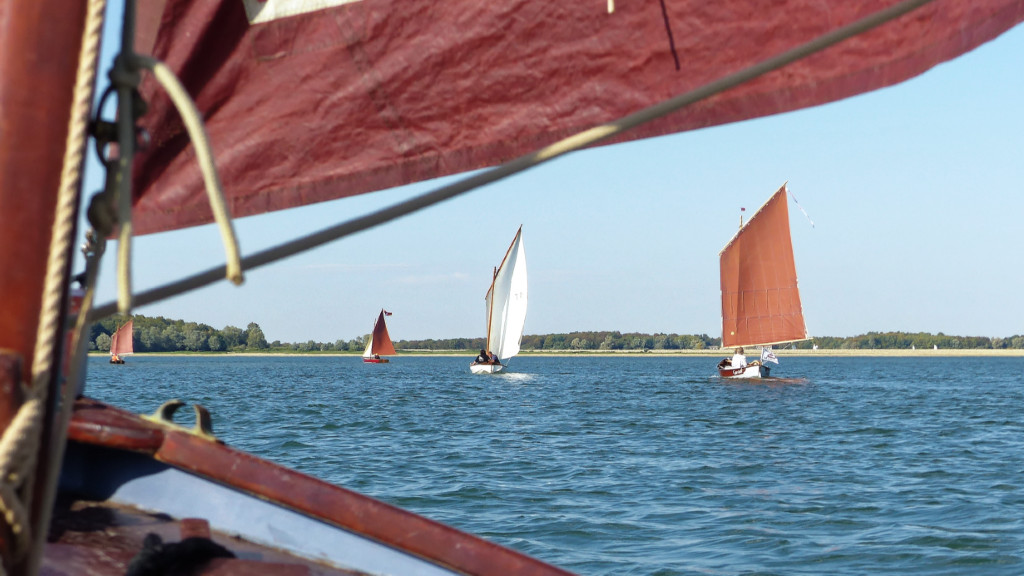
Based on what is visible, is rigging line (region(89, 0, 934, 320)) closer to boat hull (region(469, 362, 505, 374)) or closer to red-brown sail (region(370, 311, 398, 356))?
boat hull (region(469, 362, 505, 374))

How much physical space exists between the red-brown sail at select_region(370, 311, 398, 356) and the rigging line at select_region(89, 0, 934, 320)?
9669 cm

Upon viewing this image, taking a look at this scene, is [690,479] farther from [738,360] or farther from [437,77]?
[738,360]

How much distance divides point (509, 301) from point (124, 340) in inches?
1996

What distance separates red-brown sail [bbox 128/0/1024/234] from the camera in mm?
2117

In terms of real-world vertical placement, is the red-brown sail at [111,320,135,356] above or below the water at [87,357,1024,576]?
above

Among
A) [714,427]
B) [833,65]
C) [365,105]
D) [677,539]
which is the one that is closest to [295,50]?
[365,105]

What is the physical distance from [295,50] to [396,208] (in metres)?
0.64

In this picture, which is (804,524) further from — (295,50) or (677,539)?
(295,50)

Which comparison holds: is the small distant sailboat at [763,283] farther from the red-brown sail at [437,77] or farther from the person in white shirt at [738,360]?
the red-brown sail at [437,77]

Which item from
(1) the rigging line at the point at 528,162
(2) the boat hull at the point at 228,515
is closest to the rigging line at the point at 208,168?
(1) the rigging line at the point at 528,162

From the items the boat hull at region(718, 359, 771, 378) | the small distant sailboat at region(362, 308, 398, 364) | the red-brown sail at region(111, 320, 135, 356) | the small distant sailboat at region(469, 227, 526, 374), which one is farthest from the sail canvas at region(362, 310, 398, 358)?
the boat hull at region(718, 359, 771, 378)

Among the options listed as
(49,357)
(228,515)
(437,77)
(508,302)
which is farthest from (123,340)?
(49,357)

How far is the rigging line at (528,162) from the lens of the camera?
1.73m

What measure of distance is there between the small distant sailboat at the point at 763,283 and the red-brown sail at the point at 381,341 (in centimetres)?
5673
